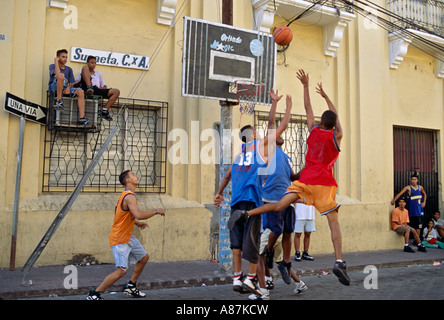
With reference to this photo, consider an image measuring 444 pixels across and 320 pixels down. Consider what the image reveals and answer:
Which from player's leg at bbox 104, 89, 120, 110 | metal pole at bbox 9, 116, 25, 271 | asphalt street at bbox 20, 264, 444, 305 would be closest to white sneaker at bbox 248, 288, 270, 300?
A: asphalt street at bbox 20, 264, 444, 305

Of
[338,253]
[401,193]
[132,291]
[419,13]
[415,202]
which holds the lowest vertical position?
[132,291]

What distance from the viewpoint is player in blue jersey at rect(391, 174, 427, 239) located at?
13.4 metres

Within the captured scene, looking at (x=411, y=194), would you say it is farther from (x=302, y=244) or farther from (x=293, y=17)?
(x=293, y=17)

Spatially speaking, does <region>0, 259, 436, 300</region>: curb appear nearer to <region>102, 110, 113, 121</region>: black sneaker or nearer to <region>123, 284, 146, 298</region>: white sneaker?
<region>123, 284, 146, 298</region>: white sneaker

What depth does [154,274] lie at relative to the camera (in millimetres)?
8711

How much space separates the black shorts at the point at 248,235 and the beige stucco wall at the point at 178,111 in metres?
4.07

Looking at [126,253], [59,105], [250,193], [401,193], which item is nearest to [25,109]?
[59,105]

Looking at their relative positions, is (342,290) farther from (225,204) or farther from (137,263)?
(137,263)

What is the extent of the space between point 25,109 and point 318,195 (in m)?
5.62

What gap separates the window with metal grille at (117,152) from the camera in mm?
9695

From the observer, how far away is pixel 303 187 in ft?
20.5

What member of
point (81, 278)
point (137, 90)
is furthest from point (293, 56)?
point (81, 278)

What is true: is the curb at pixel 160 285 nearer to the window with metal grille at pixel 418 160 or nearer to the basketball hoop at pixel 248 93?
the basketball hoop at pixel 248 93
